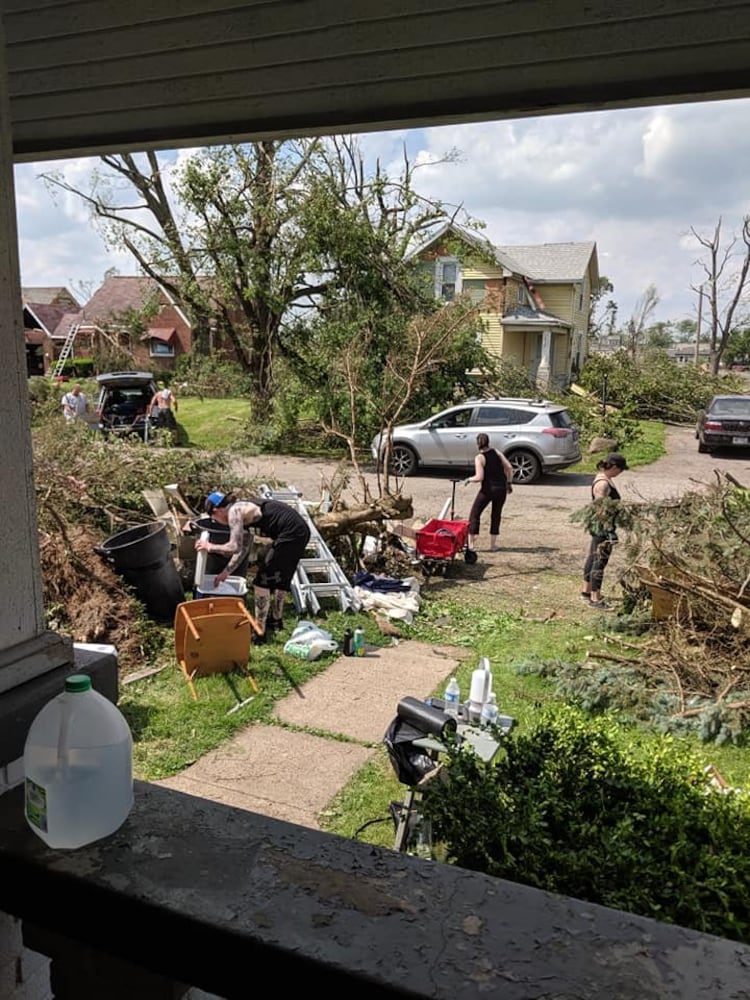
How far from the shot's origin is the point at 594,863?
2.52m

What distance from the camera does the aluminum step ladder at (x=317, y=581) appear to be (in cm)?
798

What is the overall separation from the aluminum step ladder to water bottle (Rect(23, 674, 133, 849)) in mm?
6625

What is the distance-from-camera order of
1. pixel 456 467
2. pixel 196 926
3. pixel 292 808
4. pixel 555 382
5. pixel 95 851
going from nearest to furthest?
pixel 196 926, pixel 95 851, pixel 292 808, pixel 456 467, pixel 555 382

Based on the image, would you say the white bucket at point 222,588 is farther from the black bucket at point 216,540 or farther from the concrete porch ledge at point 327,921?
the concrete porch ledge at point 327,921

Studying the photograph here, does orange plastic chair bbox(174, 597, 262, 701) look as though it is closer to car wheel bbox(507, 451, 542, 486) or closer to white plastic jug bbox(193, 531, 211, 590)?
white plastic jug bbox(193, 531, 211, 590)

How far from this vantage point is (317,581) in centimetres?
886

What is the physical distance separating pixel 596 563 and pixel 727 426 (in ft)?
43.1

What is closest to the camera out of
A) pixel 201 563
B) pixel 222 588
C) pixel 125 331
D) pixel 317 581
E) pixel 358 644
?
pixel 358 644

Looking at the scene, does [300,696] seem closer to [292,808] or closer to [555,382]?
[292,808]

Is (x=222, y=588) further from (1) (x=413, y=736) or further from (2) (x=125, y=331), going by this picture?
(2) (x=125, y=331)

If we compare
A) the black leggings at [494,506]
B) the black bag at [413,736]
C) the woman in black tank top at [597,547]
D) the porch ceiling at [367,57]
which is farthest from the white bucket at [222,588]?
the porch ceiling at [367,57]

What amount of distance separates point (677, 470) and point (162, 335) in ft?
102

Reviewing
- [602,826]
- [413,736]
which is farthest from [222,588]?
[602,826]

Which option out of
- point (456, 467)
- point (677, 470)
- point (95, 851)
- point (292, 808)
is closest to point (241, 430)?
point (456, 467)
